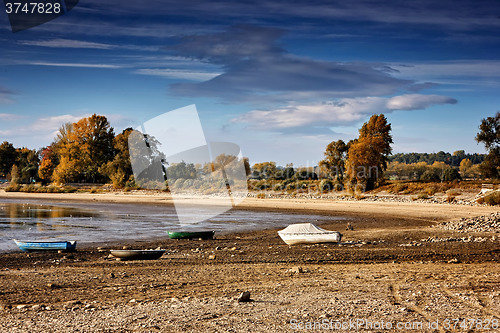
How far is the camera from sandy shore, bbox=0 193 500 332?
9328 millimetres

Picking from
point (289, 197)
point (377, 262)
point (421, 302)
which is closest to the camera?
point (421, 302)

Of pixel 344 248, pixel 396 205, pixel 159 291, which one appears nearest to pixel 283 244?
pixel 344 248

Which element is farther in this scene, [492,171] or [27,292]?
[492,171]

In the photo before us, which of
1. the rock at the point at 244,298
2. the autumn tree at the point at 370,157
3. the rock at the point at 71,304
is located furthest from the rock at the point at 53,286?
the autumn tree at the point at 370,157

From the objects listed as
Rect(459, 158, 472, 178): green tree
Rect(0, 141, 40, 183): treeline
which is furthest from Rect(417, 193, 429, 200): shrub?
Rect(0, 141, 40, 183): treeline

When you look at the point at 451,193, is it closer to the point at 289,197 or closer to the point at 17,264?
the point at 289,197

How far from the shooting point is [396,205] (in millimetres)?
48375

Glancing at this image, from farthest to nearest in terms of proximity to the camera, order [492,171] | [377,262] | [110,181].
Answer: [110,181], [492,171], [377,262]

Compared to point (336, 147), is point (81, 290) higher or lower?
lower

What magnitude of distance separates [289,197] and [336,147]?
1100cm

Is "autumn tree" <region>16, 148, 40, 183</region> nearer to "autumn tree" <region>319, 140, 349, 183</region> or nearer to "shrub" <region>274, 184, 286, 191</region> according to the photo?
"shrub" <region>274, 184, 286, 191</region>

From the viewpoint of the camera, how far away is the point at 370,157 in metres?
62.4

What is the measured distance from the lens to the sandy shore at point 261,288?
933 cm

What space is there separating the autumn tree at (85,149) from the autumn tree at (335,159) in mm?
45218
